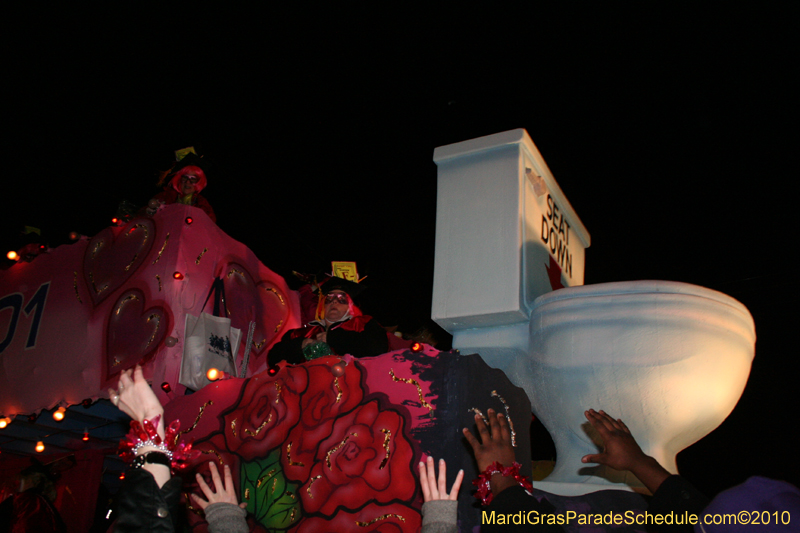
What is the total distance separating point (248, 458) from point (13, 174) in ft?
8.92

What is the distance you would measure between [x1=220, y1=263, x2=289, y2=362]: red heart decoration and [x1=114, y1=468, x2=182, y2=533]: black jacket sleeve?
128 cm

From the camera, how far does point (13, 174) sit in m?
3.43

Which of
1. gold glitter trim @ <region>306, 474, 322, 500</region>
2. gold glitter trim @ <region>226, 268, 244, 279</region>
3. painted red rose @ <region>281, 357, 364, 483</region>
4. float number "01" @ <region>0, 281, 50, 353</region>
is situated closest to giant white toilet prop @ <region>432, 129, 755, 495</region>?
painted red rose @ <region>281, 357, 364, 483</region>

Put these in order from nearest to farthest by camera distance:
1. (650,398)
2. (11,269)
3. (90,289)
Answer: (650,398) < (90,289) < (11,269)

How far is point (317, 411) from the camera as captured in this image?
1619 millimetres

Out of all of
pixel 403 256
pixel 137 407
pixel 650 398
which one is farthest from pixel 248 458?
pixel 403 256

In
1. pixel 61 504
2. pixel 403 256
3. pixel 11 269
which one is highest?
pixel 403 256

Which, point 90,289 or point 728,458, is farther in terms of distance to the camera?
point 728,458

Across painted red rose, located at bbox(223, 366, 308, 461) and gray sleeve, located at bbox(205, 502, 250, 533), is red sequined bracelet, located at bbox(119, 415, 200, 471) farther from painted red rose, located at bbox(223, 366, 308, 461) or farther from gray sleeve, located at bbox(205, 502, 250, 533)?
painted red rose, located at bbox(223, 366, 308, 461)

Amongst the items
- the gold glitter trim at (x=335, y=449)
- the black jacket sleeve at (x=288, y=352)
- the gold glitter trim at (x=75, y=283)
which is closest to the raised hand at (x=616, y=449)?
the gold glitter trim at (x=335, y=449)

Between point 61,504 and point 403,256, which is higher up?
point 403,256

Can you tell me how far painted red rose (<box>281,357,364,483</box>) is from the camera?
5.17 ft

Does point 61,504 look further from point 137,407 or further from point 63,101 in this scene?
point 137,407

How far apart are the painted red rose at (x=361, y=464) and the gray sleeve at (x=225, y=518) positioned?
0.32 m
